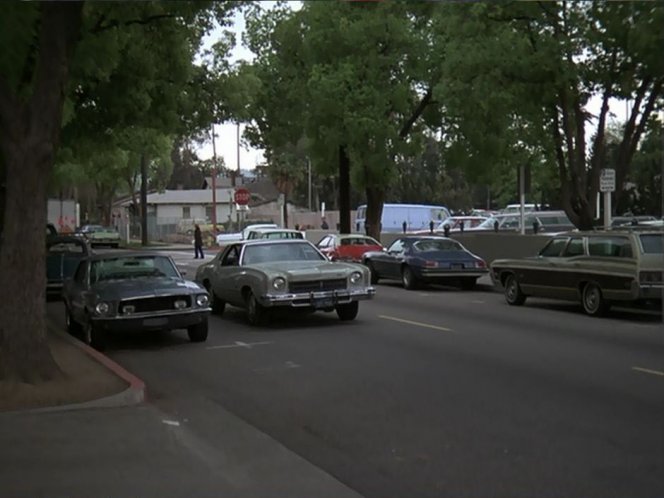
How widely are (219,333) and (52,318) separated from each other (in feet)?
14.9

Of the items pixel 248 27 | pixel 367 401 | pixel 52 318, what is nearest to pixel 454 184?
pixel 248 27

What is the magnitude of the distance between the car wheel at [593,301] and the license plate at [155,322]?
8.18 meters

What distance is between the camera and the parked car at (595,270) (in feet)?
48.8

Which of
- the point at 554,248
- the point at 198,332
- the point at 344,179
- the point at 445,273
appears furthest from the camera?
the point at 344,179

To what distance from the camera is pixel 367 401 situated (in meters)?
8.62

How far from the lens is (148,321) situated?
12125mm

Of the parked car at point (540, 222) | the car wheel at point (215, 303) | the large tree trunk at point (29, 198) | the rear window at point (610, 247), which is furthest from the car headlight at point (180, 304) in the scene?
the parked car at point (540, 222)

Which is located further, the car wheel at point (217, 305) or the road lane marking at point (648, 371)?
the car wheel at point (217, 305)

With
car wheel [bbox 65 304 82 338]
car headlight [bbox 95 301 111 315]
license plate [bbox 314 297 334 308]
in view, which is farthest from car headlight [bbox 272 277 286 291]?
car wheel [bbox 65 304 82 338]

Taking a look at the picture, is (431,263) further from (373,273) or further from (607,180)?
(607,180)

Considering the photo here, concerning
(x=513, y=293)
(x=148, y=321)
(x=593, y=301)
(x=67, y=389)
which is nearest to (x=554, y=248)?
(x=513, y=293)

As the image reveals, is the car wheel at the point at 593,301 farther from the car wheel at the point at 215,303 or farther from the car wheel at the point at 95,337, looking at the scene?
the car wheel at the point at 95,337

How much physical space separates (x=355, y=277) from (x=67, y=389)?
6631 mm

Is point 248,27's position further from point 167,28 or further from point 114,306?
point 114,306
